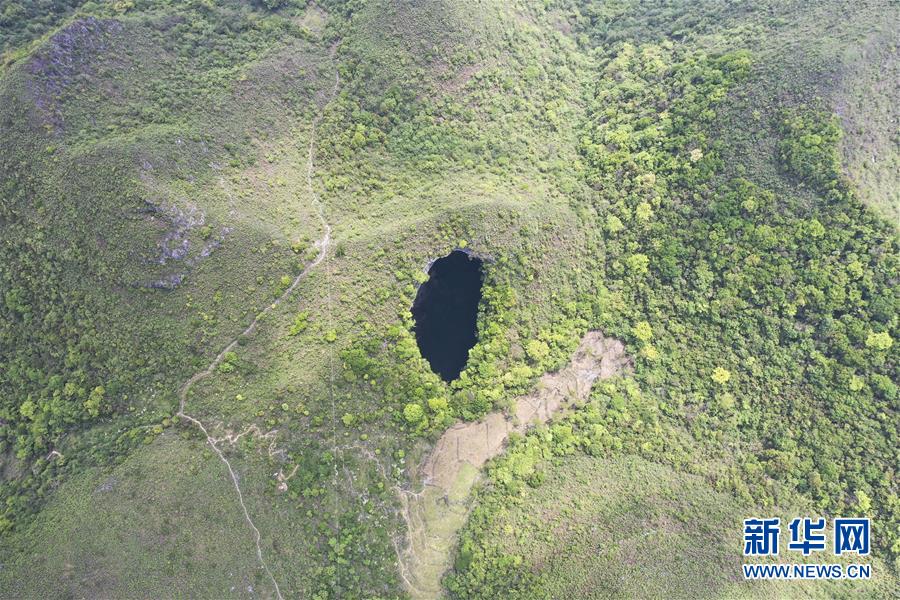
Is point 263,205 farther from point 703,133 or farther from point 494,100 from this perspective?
point 703,133

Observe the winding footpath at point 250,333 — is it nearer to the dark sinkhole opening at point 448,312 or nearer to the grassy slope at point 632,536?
the dark sinkhole opening at point 448,312

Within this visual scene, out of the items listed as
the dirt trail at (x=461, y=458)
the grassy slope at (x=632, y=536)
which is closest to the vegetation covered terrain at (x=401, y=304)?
the grassy slope at (x=632, y=536)

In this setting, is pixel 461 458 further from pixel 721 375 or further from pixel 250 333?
pixel 721 375

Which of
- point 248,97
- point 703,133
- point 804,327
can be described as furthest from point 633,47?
point 248,97

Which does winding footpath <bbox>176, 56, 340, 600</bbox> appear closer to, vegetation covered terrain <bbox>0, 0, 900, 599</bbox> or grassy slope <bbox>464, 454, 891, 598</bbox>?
vegetation covered terrain <bbox>0, 0, 900, 599</bbox>

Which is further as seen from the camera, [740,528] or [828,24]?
[828,24]

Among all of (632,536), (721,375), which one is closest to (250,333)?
(632,536)

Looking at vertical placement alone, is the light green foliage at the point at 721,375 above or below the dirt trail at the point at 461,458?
above
